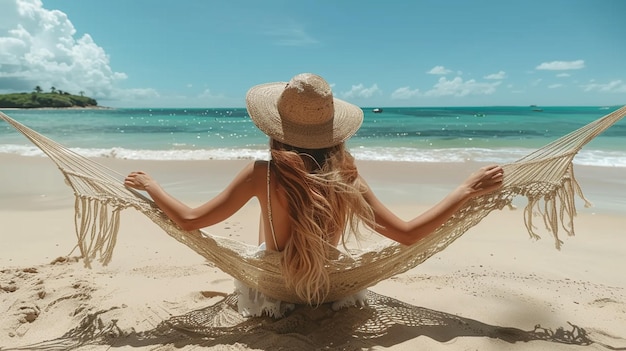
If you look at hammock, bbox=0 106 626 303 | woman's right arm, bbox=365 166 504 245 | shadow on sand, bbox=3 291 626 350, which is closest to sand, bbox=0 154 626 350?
shadow on sand, bbox=3 291 626 350

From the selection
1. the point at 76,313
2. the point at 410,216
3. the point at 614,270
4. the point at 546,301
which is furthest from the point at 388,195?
the point at 76,313

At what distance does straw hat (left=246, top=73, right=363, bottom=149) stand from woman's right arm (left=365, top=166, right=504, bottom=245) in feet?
0.89

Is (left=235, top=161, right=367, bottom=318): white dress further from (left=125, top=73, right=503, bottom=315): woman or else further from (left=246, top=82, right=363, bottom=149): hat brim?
(left=246, top=82, right=363, bottom=149): hat brim

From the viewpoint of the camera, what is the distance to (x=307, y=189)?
1640 mm

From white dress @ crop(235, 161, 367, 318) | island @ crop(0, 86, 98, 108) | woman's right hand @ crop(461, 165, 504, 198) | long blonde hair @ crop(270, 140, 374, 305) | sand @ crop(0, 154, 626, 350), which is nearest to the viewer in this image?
long blonde hair @ crop(270, 140, 374, 305)

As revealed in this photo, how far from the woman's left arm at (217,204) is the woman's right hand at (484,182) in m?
0.83

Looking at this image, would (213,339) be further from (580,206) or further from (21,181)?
(21,181)

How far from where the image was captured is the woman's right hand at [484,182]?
1.80 meters

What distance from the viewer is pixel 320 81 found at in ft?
5.44

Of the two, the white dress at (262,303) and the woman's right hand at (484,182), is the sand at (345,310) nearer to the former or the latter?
the white dress at (262,303)

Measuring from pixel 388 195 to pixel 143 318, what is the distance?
341 cm

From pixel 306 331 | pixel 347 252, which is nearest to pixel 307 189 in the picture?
pixel 347 252

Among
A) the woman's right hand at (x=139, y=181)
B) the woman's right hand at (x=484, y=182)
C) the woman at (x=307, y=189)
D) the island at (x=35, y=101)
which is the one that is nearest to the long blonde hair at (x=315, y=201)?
the woman at (x=307, y=189)

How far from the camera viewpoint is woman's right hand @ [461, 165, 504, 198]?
1.80 meters
